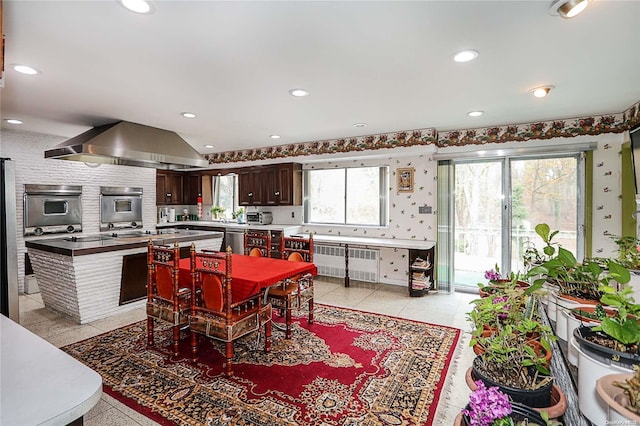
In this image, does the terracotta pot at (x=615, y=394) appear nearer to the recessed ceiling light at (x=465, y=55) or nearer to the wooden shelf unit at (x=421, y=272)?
the recessed ceiling light at (x=465, y=55)

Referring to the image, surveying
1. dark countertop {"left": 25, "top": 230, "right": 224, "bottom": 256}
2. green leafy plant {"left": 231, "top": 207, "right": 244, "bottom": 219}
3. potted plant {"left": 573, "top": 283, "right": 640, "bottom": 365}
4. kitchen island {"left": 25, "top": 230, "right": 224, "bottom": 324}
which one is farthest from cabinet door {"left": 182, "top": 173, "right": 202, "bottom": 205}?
potted plant {"left": 573, "top": 283, "right": 640, "bottom": 365}

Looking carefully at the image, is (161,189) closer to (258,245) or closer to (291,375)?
(258,245)

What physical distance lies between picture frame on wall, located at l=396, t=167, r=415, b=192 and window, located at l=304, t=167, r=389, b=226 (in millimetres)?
276

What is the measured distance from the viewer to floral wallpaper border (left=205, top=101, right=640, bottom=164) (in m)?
3.92

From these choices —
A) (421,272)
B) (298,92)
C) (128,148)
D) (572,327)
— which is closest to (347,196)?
(421,272)

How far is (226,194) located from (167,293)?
500 cm

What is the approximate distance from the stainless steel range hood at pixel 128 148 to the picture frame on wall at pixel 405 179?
10.2 ft

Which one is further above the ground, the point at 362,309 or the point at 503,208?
the point at 503,208

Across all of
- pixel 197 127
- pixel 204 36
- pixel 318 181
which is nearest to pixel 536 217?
pixel 318 181

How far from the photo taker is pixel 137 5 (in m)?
1.75

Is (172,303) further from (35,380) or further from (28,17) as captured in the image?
(28,17)

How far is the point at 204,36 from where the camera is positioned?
209cm

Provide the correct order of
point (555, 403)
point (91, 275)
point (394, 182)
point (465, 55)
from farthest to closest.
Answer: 1. point (394, 182)
2. point (91, 275)
3. point (465, 55)
4. point (555, 403)

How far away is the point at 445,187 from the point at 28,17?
192 inches
